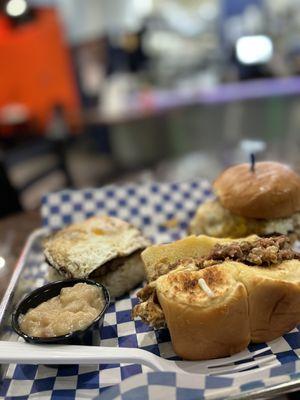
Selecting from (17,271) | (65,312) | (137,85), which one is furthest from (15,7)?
(137,85)

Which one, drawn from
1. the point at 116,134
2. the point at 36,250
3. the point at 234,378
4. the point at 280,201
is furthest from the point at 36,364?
the point at 116,134

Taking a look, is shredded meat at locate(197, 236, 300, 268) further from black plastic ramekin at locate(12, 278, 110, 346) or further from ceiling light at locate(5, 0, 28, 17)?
ceiling light at locate(5, 0, 28, 17)

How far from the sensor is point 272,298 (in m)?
1.37

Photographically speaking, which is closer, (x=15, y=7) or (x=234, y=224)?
(x=234, y=224)

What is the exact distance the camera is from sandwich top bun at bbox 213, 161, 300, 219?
188cm

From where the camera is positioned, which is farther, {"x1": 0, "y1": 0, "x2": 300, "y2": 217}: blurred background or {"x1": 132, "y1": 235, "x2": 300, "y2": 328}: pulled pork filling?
{"x1": 0, "y1": 0, "x2": 300, "y2": 217}: blurred background

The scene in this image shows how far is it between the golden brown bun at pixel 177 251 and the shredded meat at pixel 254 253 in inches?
2.9

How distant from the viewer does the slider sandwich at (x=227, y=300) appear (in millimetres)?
1340

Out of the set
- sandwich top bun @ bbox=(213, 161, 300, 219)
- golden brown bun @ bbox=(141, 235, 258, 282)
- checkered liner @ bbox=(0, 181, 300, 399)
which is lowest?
checkered liner @ bbox=(0, 181, 300, 399)

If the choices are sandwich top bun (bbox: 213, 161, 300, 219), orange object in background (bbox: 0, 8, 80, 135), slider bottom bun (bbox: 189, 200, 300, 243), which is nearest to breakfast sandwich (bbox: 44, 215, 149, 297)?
slider bottom bun (bbox: 189, 200, 300, 243)

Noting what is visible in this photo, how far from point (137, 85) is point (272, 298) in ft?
23.4

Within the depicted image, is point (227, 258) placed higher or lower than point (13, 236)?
higher

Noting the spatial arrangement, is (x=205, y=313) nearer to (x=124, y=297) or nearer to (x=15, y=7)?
(x=124, y=297)

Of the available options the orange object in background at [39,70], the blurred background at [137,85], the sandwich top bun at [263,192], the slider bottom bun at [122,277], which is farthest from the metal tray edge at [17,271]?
the orange object in background at [39,70]
